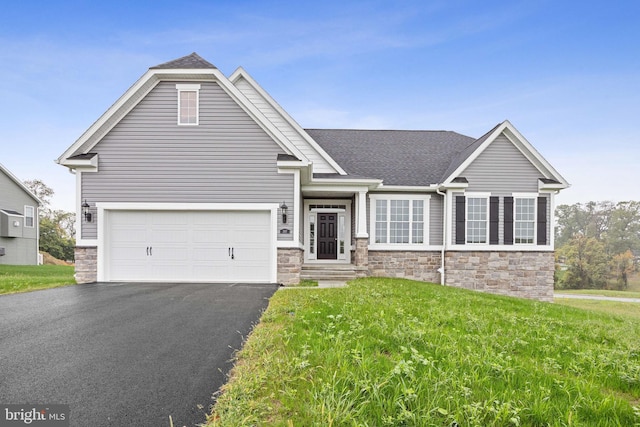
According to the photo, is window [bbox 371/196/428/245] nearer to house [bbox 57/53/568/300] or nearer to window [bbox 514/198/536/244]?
window [bbox 514/198/536/244]

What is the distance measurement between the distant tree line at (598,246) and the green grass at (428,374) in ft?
129

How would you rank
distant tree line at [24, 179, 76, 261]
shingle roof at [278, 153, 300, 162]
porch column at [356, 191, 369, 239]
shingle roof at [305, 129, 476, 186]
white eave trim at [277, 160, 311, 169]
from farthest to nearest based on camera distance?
1. distant tree line at [24, 179, 76, 261]
2. shingle roof at [305, 129, 476, 186]
3. porch column at [356, 191, 369, 239]
4. shingle roof at [278, 153, 300, 162]
5. white eave trim at [277, 160, 311, 169]

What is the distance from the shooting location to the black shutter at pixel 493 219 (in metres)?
12.6

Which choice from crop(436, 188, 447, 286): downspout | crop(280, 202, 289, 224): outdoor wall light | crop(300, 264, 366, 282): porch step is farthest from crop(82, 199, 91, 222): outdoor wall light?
crop(436, 188, 447, 286): downspout

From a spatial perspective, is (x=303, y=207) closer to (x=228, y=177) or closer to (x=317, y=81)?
(x=228, y=177)

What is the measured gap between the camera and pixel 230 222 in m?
10.4

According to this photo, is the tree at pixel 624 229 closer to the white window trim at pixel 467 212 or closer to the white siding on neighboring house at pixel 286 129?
the white window trim at pixel 467 212

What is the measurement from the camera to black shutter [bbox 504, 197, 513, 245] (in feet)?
41.4

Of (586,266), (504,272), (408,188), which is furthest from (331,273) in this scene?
(586,266)

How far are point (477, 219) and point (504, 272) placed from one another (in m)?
2.25

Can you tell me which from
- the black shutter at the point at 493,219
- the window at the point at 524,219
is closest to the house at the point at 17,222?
the black shutter at the point at 493,219

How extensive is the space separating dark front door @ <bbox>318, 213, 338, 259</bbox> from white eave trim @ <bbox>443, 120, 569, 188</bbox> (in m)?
4.72

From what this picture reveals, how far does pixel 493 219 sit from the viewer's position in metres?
12.6

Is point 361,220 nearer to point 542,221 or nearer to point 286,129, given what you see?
point 286,129
